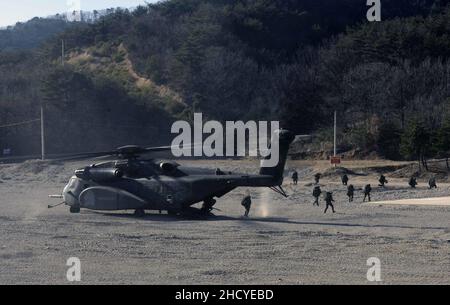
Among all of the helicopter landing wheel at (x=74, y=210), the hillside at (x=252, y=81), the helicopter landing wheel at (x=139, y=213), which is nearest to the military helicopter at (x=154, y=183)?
the helicopter landing wheel at (x=139, y=213)

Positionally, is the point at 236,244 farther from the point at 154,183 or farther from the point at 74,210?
the point at 74,210

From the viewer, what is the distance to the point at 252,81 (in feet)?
227

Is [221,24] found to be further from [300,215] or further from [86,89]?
[300,215]

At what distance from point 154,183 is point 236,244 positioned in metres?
6.36

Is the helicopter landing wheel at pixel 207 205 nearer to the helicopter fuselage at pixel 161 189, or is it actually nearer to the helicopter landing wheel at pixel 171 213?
the helicopter fuselage at pixel 161 189

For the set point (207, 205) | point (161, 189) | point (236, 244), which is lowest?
point (236, 244)

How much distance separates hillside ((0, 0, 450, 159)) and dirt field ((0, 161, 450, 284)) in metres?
20.0

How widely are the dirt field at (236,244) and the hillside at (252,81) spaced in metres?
20.0

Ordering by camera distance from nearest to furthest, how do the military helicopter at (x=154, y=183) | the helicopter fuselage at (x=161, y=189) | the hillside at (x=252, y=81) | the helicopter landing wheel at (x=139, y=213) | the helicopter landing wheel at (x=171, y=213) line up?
the military helicopter at (x=154, y=183)
the helicopter fuselage at (x=161, y=189)
the helicopter landing wheel at (x=171, y=213)
the helicopter landing wheel at (x=139, y=213)
the hillside at (x=252, y=81)

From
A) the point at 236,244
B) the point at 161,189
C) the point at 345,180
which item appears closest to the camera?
the point at 236,244

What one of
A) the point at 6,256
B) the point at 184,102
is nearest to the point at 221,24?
the point at 184,102

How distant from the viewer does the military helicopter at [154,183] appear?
24688 mm

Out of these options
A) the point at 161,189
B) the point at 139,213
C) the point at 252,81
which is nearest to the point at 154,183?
the point at 161,189
